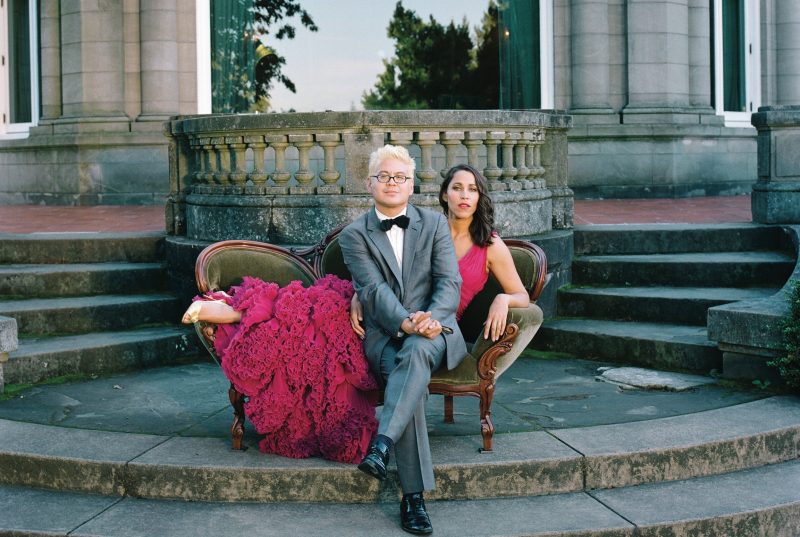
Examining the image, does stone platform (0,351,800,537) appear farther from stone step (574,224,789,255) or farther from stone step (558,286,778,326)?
stone step (574,224,789,255)

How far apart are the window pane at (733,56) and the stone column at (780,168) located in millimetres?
6712

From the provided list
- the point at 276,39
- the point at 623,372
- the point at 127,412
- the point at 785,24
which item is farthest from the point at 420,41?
the point at 127,412

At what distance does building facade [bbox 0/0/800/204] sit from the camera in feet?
48.1

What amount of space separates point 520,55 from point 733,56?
338cm

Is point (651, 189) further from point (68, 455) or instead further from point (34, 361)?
point (68, 455)

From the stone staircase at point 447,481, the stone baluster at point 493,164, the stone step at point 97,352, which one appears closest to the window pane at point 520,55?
the stone baluster at point 493,164

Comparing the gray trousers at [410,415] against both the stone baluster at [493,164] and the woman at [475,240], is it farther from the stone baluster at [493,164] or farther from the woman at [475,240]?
the stone baluster at [493,164]

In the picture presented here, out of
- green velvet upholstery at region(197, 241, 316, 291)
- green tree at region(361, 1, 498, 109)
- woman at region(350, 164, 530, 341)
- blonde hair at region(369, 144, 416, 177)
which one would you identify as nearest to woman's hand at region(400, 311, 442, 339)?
woman at region(350, 164, 530, 341)

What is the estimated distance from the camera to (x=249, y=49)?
1565 centimetres

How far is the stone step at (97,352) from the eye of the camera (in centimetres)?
736

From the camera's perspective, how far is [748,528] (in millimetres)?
5137

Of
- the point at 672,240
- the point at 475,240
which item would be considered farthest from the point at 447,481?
the point at 672,240

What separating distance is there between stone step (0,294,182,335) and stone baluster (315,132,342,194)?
1.60 meters

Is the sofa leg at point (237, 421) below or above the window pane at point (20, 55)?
below
